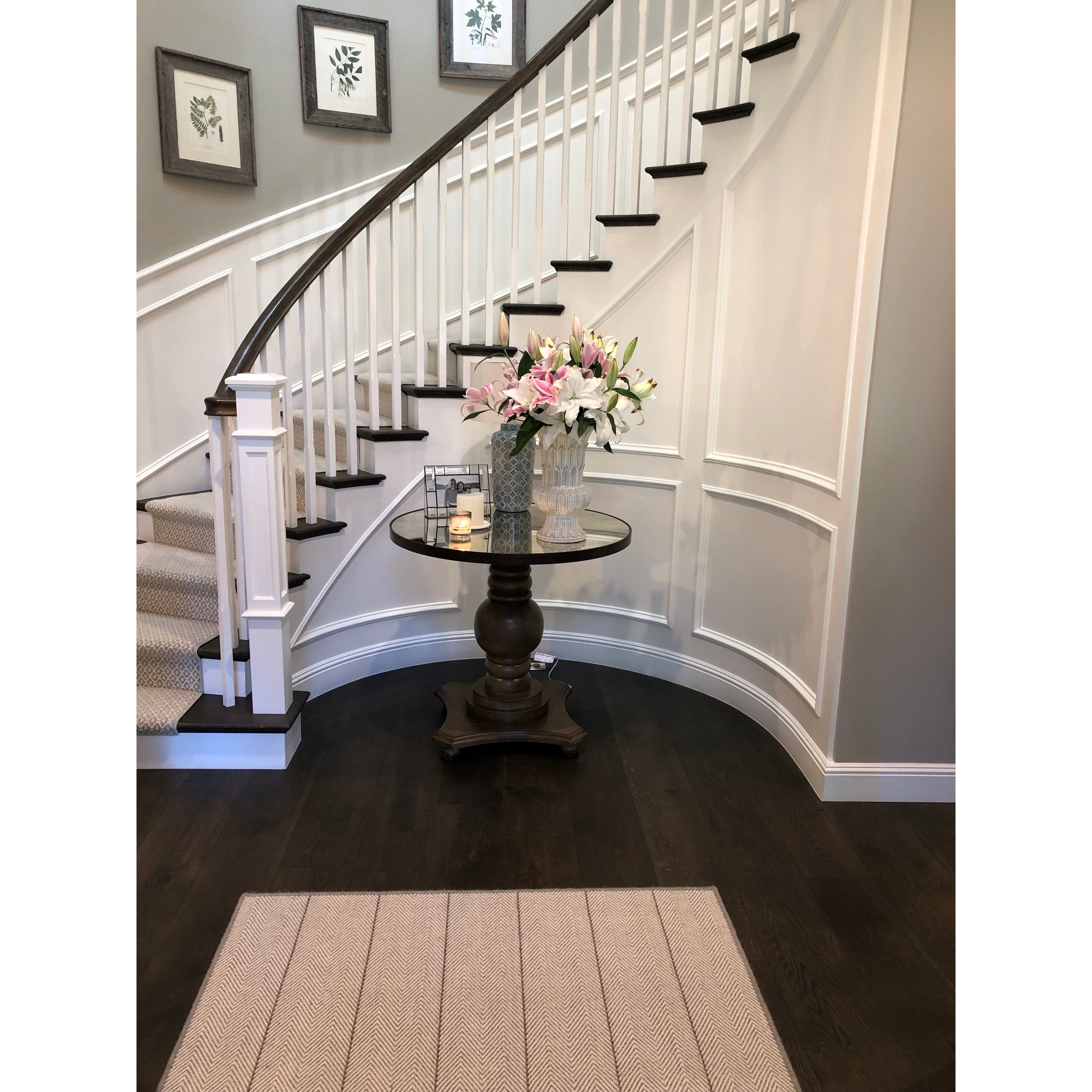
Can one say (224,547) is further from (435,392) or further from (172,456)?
(172,456)

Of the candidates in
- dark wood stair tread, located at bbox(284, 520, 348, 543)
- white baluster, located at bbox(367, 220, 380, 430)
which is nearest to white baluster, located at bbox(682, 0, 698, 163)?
white baluster, located at bbox(367, 220, 380, 430)

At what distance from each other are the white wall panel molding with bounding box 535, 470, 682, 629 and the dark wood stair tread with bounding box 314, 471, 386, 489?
2.02 ft

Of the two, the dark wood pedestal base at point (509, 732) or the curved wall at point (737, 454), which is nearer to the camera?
the curved wall at point (737, 454)

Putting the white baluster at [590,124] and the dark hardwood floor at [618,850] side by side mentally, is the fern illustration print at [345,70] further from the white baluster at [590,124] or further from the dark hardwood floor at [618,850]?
the dark hardwood floor at [618,850]

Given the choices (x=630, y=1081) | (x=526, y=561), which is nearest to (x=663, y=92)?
(x=526, y=561)

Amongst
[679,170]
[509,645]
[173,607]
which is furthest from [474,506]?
[679,170]

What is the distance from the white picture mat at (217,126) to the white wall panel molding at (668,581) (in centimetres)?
198

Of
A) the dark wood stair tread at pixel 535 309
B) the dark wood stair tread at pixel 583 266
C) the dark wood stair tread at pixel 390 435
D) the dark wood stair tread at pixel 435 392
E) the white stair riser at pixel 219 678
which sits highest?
the dark wood stair tread at pixel 583 266

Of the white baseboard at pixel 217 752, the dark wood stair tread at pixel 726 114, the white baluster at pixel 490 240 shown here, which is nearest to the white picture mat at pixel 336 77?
the white baluster at pixel 490 240

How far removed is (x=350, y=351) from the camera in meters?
2.83

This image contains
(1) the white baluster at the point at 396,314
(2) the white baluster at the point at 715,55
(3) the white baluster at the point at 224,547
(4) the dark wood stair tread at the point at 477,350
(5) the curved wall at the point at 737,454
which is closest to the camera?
(5) the curved wall at the point at 737,454

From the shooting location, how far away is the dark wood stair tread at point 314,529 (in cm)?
282

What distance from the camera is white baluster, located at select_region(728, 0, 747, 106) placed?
8.89ft
